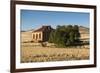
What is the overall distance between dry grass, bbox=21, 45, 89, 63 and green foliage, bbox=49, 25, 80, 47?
8 cm

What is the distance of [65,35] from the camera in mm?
2297

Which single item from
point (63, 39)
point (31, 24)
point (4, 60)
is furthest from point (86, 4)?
point (4, 60)

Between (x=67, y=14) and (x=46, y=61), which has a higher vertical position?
(x=67, y=14)

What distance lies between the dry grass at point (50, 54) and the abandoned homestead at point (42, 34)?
0.33ft

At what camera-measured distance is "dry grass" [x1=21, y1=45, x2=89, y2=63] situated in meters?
2.15

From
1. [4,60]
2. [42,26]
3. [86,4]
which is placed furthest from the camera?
[86,4]

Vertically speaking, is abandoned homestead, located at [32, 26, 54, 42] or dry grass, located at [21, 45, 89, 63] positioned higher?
abandoned homestead, located at [32, 26, 54, 42]

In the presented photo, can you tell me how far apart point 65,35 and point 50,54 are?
0.96ft

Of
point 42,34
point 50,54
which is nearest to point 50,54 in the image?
point 50,54

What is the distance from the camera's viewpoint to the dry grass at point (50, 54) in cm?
215

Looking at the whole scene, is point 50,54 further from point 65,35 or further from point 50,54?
point 65,35

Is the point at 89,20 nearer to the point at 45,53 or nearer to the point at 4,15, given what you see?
the point at 45,53

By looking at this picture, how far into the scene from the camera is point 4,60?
2.07m

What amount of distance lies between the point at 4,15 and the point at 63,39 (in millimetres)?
740
